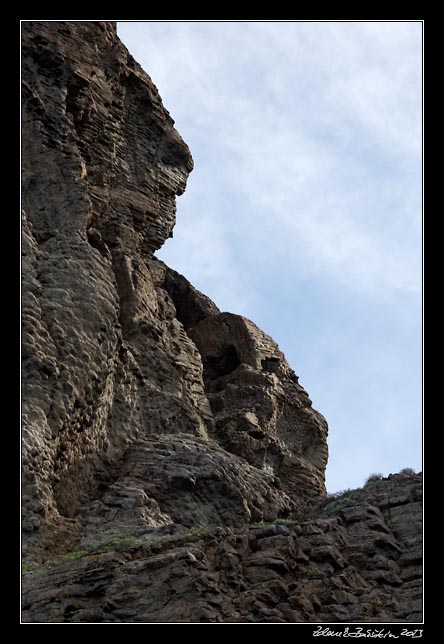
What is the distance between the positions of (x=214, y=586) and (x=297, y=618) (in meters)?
1.47

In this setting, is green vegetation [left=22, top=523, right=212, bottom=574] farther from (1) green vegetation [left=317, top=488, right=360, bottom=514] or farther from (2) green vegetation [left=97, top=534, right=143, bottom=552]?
(1) green vegetation [left=317, top=488, right=360, bottom=514]

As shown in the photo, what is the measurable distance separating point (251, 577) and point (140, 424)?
973cm

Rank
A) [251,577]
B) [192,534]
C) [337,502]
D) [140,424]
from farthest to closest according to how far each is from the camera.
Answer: [140,424]
[337,502]
[192,534]
[251,577]

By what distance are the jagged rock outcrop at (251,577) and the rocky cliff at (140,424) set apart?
0.12 feet

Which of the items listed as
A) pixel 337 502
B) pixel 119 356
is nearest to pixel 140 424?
pixel 119 356

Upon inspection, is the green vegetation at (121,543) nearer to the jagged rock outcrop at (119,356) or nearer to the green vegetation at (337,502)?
the jagged rock outcrop at (119,356)

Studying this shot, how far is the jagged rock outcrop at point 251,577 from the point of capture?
777 inches

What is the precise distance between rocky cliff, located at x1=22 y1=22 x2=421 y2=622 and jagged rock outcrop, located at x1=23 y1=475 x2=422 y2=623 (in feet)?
0.12

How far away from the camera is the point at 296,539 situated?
22.3 meters

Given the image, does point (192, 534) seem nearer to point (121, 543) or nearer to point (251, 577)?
point (121, 543)

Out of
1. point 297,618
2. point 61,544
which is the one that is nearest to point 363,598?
point 297,618

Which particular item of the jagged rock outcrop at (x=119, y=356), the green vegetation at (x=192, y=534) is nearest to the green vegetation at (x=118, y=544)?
the green vegetation at (x=192, y=534)

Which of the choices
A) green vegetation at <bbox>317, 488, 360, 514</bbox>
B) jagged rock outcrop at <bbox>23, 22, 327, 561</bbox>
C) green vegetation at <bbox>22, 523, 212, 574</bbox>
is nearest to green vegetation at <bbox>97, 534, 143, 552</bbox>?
green vegetation at <bbox>22, 523, 212, 574</bbox>

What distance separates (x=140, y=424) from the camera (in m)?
30.1
